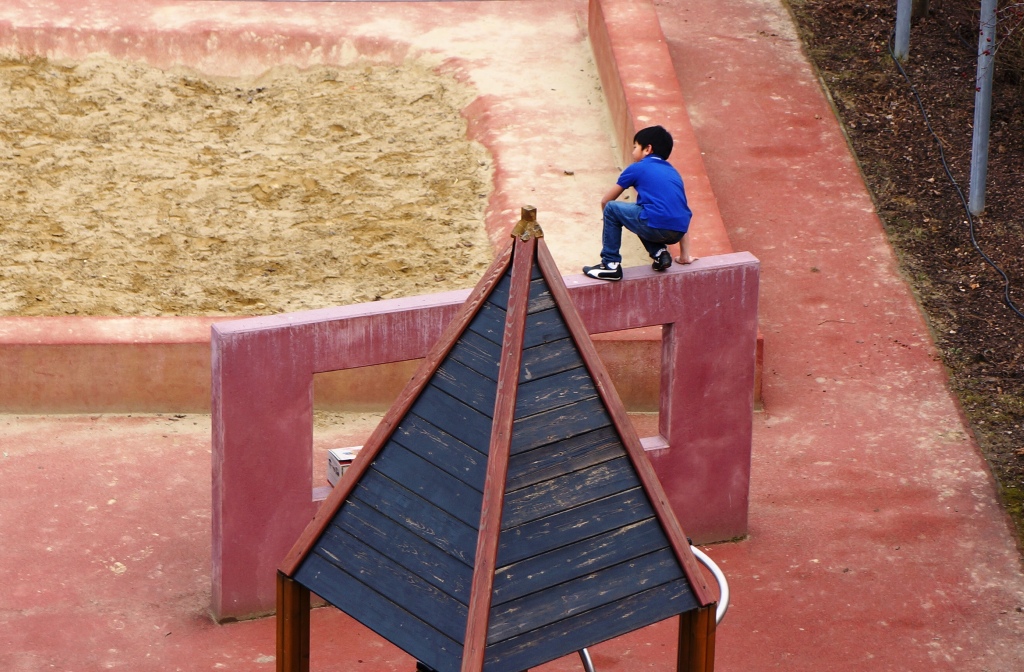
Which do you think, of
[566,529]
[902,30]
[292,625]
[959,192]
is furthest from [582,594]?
[902,30]

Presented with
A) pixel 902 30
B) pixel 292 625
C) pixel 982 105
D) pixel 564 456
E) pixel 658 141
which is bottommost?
pixel 292 625

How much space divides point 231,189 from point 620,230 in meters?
5.50

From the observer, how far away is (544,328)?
17.9ft

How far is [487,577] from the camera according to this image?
5086 mm

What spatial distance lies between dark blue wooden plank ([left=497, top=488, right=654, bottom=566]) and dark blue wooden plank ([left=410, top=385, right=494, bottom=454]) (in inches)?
12.8

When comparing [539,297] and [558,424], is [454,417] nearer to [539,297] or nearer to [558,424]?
[558,424]

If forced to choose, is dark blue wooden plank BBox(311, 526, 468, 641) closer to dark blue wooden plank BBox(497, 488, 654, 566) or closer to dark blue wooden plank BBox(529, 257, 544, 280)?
dark blue wooden plank BBox(497, 488, 654, 566)

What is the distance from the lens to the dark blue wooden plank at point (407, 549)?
5.17 meters

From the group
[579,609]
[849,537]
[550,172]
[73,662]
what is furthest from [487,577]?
[550,172]

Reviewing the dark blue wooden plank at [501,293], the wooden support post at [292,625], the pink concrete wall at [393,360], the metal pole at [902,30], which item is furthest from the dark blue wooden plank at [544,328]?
the metal pole at [902,30]

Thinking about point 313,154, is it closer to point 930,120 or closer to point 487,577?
point 930,120

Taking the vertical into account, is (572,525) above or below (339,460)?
above

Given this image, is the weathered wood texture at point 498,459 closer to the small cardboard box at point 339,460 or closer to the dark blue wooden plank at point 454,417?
the dark blue wooden plank at point 454,417

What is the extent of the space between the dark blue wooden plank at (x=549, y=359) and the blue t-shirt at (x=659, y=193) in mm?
2454
